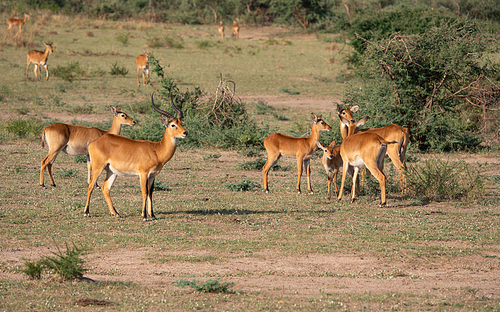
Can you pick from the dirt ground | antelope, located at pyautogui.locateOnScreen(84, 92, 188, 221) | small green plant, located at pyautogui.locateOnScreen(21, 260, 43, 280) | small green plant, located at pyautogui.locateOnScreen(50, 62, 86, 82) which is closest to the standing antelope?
antelope, located at pyautogui.locateOnScreen(84, 92, 188, 221)

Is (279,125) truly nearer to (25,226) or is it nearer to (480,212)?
(480,212)

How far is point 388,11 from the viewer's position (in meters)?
25.4

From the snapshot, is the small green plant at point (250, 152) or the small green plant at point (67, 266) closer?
the small green plant at point (67, 266)

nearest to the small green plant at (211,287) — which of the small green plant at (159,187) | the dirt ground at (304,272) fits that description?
the dirt ground at (304,272)

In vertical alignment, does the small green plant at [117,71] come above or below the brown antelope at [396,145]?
below

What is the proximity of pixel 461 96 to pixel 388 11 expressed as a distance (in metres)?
11.7

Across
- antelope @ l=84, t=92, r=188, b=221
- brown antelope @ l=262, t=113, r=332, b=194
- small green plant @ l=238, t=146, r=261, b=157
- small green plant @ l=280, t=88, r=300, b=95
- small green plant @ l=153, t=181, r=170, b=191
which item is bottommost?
small green plant @ l=238, t=146, r=261, b=157

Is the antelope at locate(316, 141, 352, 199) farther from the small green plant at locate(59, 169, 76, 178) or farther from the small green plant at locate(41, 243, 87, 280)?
the small green plant at locate(41, 243, 87, 280)

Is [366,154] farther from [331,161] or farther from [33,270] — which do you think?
[33,270]

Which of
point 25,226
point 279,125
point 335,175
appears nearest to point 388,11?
point 279,125

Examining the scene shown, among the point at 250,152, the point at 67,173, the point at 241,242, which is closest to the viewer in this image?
the point at 241,242

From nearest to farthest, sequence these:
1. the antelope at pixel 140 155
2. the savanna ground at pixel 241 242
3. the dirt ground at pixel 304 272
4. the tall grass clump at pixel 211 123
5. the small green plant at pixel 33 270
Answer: the savanna ground at pixel 241 242
the small green plant at pixel 33 270
the dirt ground at pixel 304 272
the antelope at pixel 140 155
the tall grass clump at pixel 211 123

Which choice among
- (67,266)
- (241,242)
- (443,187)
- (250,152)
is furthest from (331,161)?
(67,266)

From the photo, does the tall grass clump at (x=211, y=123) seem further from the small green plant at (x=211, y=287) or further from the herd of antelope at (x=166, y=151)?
the small green plant at (x=211, y=287)
